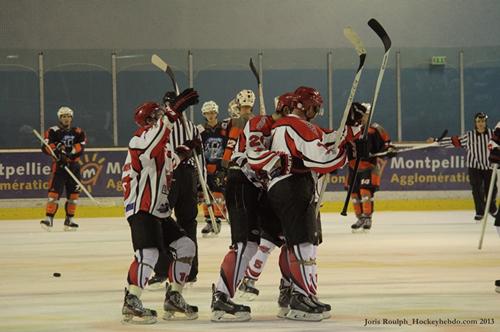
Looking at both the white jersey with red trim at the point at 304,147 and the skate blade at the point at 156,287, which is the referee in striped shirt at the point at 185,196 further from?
the white jersey with red trim at the point at 304,147

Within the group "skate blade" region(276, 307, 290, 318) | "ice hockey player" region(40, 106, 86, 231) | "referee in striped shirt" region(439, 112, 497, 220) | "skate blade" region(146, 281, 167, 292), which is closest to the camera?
"skate blade" region(276, 307, 290, 318)

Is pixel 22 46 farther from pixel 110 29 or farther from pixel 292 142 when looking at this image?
pixel 292 142

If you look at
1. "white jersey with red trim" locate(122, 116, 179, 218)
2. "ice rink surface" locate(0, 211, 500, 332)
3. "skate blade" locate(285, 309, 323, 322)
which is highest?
"white jersey with red trim" locate(122, 116, 179, 218)

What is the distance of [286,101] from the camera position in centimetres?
692

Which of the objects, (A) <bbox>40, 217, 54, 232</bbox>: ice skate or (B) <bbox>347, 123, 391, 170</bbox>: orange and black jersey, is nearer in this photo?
(B) <bbox>347, 123, 391, 170</bbox>: orange and black jersey

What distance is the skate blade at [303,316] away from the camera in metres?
6.58

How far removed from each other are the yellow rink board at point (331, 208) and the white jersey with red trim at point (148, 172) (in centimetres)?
1050

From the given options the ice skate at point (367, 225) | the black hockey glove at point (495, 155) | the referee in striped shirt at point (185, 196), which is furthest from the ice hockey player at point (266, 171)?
the ice skate at point (367, 225)

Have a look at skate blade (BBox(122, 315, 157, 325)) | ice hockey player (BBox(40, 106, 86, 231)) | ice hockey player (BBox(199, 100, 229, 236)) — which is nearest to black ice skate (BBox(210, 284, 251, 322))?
skate blade (BBox(122, 315, 157, 325))

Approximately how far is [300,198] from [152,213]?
2.77 feet

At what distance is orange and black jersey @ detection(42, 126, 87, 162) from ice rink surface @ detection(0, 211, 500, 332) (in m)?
1.06

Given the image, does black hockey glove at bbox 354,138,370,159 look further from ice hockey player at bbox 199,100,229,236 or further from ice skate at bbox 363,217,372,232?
ice skate at bbox 363,217,372,232

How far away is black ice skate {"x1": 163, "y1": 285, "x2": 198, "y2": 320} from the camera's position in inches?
266

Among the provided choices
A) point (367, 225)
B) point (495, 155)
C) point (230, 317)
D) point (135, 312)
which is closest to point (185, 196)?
point (230, 317)
